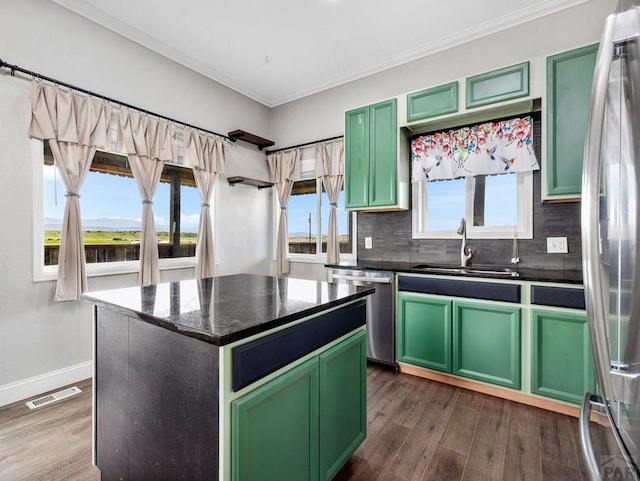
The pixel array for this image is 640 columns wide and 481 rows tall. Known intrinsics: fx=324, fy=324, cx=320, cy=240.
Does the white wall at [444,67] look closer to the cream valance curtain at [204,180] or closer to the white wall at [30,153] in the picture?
the cream valance curtain at [204,180]

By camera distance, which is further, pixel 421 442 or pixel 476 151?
pixel 476 151

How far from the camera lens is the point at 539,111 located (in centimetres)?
269

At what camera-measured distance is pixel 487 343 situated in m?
2.47

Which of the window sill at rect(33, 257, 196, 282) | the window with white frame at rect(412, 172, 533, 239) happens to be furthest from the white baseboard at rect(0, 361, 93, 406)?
the window with white frame at rect(412, 172, 533, 239)

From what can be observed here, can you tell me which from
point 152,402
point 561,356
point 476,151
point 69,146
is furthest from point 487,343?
point 69,146

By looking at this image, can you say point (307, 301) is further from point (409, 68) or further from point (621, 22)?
point (409, 68)

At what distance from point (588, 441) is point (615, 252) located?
433mm

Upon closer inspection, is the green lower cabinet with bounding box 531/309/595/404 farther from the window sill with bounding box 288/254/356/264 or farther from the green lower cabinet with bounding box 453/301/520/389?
the window sill with bounding box 288/254/356/264

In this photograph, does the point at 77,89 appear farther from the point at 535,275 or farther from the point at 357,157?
the point at 535,275

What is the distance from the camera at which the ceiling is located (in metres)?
2.73

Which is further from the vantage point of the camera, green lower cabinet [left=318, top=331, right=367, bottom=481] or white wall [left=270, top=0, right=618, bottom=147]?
white wall [left=270, top=0, right=618, bottom=147]

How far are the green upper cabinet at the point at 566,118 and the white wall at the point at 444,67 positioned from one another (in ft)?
1.24

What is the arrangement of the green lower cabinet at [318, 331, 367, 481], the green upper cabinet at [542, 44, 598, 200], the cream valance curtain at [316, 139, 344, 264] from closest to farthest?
the green lower cabinet at [318, 331, 367, 481] → the green upper cabinet at [542, 44, 598, 200] → the cream valance curtain at [316, 139, 344, 264]

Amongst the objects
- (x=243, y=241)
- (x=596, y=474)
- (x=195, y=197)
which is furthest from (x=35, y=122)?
(x=596, y=474)
